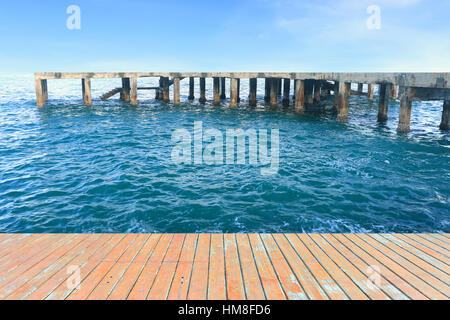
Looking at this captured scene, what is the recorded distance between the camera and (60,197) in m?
9.16

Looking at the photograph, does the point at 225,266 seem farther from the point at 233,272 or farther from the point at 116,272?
the point at 116,272

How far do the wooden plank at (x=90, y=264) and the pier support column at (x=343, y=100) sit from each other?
17836 millimetres

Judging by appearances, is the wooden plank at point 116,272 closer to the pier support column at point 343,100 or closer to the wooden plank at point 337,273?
the wooden plank at point 337,273

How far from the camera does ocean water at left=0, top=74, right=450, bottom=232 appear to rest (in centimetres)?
762

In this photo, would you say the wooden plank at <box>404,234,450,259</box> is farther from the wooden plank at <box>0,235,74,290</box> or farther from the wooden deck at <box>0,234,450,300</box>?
the wooden plank at <box>0,235,74,290</box>

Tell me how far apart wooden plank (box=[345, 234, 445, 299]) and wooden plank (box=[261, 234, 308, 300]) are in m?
1.39

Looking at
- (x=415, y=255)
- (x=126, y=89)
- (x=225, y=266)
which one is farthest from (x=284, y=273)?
(x=126, y=89)

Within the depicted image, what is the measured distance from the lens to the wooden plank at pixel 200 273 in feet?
12.2

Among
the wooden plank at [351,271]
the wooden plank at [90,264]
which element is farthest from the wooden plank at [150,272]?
the wooden plank at [351,271]

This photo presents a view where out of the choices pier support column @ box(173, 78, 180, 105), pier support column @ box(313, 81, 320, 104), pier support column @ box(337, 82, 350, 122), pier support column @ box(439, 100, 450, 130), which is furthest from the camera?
pier support column @ box(313, 81, 320, 104)

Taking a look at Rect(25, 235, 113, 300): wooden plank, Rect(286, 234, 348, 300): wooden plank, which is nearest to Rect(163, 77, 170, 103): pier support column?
Rect(25, 235, 113, 300): wooden plank

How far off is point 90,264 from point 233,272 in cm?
202

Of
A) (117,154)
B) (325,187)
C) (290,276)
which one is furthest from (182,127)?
(290,276)
